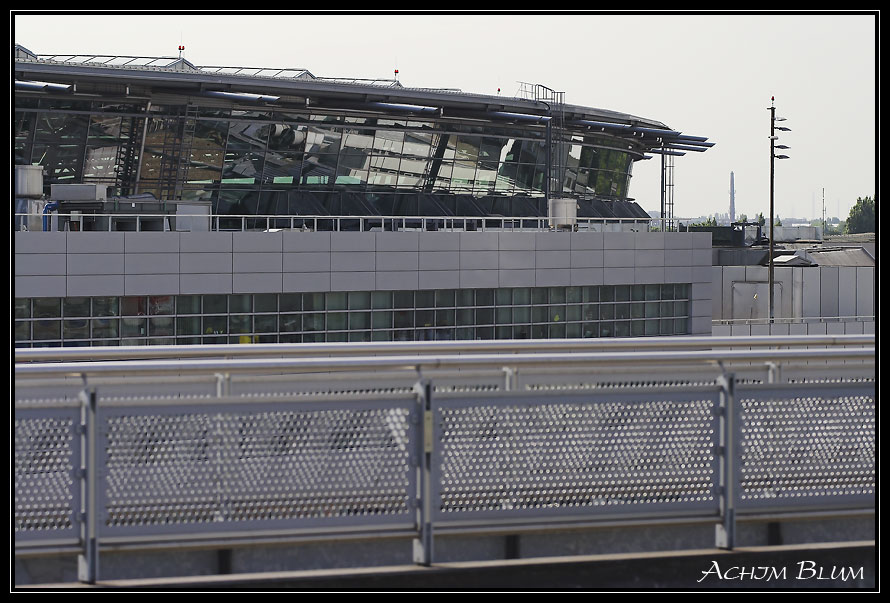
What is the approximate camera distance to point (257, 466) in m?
6.61

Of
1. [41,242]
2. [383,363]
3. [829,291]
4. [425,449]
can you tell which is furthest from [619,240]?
[425,449]

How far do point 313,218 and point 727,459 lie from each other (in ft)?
101

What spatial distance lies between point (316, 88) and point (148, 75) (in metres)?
6.76

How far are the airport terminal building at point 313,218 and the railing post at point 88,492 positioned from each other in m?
14.6

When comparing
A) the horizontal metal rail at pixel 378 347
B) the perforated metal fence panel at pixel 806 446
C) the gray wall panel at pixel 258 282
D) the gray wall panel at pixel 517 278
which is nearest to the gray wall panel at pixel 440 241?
the gray wall panel at pixel 517 278

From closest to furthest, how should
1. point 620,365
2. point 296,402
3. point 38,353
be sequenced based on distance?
point 296,402, point 620,365, point 38,353

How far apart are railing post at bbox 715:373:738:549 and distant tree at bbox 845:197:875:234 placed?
514 feet

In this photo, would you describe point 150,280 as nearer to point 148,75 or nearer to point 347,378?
point 148,75

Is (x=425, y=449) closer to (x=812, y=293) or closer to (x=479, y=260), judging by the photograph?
(x=479, y=260)

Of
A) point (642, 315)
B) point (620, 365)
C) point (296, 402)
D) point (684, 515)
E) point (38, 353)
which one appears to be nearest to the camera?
point (296, 402)

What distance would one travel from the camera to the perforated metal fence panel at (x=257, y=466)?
6.46 m

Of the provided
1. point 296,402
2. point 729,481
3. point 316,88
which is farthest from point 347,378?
point 316,88

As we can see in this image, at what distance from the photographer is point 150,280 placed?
2975 cm

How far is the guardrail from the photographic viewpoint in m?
6.41
